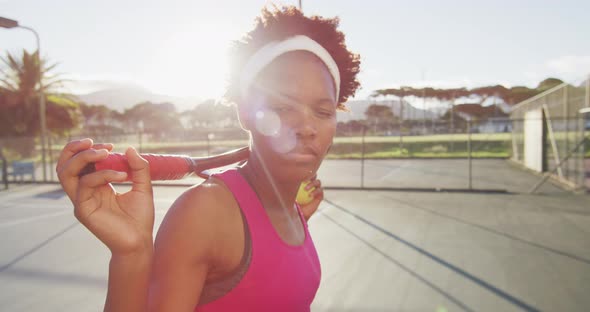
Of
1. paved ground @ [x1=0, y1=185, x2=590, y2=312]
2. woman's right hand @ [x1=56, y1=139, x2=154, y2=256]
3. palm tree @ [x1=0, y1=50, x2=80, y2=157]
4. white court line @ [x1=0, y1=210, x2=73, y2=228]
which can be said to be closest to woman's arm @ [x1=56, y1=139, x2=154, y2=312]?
woman's right hand @ [x1=56, y1=139, x2=154, y2=256]

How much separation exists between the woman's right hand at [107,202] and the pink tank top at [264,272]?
33 centimetres

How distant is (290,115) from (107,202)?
56 cm

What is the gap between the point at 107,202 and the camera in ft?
2.98

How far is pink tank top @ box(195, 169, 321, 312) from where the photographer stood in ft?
3.84

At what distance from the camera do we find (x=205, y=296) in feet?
3.76

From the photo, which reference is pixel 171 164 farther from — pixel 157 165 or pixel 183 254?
pixel 183 254

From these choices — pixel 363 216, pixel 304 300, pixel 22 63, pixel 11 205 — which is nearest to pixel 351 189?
pixel 363 216

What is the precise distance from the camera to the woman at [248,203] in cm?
91

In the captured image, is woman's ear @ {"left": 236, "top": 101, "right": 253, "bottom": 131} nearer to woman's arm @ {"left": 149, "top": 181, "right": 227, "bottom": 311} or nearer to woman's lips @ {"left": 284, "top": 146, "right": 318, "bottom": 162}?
woman's lips @ {"left": 284, "top": 146, "right": 318, "bottom": 162}

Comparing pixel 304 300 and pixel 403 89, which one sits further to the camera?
pixel 403 89

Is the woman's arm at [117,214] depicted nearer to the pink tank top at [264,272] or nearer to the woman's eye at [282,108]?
the pink tank top at [264,272]

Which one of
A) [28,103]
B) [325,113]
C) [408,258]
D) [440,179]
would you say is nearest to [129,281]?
[325,113]

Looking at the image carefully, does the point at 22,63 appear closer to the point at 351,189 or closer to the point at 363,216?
the point at 351,189

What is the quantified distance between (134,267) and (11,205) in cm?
1402
